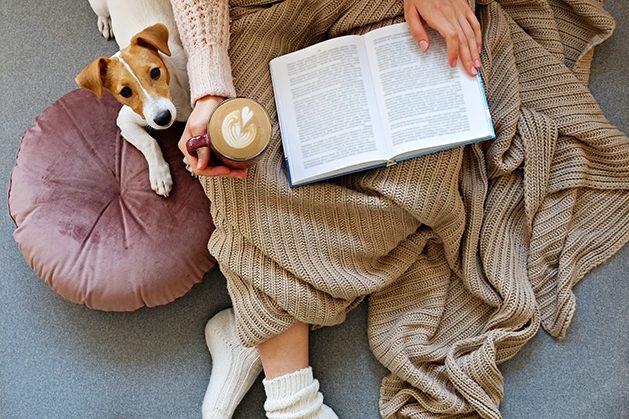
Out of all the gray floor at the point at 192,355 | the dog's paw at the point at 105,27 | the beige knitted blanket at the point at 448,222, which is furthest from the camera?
the dog's paw at the point at 105,27

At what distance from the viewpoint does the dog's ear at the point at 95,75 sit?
3.53 ft

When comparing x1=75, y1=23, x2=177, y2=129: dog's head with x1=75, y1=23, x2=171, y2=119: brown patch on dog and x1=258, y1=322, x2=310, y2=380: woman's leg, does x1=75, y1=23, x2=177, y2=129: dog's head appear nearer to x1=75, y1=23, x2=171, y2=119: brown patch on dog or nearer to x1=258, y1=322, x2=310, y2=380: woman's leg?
x1=75, y1=23, x2=171, y2=119: brown patch on dog

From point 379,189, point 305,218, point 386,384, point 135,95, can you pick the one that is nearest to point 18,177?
point 135,95

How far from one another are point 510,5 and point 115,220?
42.7 inches

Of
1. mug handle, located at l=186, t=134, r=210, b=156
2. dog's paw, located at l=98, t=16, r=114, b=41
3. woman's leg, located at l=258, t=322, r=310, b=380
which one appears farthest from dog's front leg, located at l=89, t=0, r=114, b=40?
woman's leg, located at l=258, t=322, r=310, b=380

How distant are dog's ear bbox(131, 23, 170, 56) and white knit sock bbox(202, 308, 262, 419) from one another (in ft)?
2.21

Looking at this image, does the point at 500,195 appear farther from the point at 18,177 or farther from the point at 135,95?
the point at 18,177

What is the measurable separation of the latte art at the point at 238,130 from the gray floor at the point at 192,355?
63 cm

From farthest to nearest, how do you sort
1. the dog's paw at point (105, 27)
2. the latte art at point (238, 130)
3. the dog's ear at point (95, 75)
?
the dog's paw at point (105, 27)
the dog's ear at point (95, 75)
the latte art at point (238, 130)

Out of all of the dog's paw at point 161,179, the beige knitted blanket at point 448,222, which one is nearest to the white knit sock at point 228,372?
the beige knitted blanket at point 448,222

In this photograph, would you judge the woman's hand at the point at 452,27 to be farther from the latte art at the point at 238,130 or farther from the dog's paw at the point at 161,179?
the dog's paw at the point at 161,179

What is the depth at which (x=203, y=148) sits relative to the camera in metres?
0.99

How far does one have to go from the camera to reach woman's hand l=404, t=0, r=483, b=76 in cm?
115

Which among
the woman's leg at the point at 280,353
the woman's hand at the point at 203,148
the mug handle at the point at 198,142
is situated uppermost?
the mug handle at the point at 198,142
